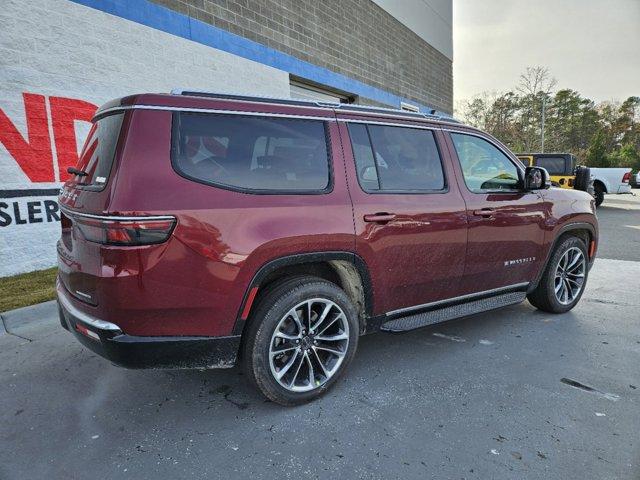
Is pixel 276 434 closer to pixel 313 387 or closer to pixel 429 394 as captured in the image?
pixel 313 387

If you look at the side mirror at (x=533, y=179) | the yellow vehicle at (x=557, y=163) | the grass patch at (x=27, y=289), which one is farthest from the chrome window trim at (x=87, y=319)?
the yellow vehicle at (x=557, y=163)

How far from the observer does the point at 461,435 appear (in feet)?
8.00

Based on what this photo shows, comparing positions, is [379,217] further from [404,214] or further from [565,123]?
[565,123]

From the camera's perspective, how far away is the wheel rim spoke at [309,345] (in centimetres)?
272

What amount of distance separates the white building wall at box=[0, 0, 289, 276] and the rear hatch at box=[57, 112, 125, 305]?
3.77 m

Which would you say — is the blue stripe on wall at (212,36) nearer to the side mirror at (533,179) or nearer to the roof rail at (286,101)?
the roof rail at (286,101)

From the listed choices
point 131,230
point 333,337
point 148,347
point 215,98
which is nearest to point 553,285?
point 333,337

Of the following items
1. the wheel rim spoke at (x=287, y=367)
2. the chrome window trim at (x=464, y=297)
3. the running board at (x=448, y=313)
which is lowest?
the wheel rim spoke at (x=287, y=367)

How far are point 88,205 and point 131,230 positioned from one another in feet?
1.27

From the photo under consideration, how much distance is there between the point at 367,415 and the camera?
8.73 ft

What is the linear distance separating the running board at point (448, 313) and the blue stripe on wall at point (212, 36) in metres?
6.32

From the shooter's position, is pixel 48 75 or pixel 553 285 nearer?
pixel 553 285

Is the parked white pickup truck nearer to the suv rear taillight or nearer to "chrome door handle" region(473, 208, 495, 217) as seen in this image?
"chrome door handle" region(473, 208, 495, 217)

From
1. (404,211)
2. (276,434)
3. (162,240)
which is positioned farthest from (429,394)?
(162,240)
